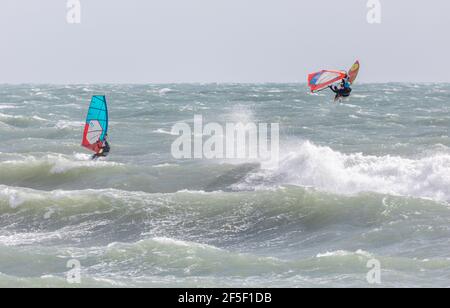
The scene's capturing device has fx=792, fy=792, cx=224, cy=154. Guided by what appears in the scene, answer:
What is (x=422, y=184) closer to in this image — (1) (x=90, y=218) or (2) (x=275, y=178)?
(2) (x=275, y=178)

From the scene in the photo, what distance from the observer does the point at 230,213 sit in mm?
20547

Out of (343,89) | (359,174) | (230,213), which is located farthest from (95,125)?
(359,174)

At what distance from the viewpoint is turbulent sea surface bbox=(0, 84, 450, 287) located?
49.1 feet

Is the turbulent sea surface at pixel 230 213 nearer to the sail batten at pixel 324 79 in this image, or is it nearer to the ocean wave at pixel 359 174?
the ocean wave at pixel 359 174

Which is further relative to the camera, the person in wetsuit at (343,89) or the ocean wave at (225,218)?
the person in wetsuit at (343,89)

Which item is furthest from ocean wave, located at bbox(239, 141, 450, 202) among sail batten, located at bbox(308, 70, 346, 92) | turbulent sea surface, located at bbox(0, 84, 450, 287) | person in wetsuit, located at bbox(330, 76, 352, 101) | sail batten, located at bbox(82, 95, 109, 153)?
sail batten, located at bbox(82, 95, 109, 153)

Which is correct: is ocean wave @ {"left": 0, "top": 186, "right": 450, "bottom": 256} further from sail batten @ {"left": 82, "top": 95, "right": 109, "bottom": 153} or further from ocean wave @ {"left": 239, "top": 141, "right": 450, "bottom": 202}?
sail batten @ {"left": 82, "top": 95, "right": 109, "bottom": 153}

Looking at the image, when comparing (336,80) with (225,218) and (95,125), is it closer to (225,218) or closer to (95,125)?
(225,218)

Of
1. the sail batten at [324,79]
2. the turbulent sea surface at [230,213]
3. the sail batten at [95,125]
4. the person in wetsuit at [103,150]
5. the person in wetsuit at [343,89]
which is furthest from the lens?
the sail batten at [324,79]

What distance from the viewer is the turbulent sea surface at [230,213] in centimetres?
1495

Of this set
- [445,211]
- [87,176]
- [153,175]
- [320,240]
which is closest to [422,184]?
[445,211]

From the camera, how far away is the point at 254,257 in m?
15.7

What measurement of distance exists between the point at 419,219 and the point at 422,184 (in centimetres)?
462

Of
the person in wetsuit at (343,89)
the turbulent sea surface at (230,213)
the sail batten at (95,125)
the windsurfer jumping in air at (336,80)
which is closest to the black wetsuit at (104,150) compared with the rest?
the sail batten at (95,125)
